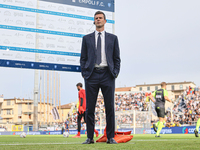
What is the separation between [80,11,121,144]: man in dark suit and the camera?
4.23 metres

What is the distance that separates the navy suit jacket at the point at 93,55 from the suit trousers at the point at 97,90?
0.09m

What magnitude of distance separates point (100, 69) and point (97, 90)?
Answer: 355 mm

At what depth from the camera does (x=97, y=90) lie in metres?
4.30

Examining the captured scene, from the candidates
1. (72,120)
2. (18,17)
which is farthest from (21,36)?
(72,120)

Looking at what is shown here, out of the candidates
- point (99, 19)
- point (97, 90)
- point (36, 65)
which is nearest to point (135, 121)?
point (36, 65)

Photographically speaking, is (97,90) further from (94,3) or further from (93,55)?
(94,3)

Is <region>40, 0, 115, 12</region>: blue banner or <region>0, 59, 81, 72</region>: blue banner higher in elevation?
<region>40, 0, 115, 12</region>: blue banner

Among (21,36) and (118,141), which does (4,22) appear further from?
(118,141)

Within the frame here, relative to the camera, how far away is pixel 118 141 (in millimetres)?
4504

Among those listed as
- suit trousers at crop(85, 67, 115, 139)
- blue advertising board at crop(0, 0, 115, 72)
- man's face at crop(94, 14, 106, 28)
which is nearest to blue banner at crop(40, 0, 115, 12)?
blue advertising board at crop(0, 0, 115, 72)

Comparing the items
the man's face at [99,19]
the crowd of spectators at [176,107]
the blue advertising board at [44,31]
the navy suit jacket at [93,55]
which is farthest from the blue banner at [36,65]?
the crowd of spectators at [176,107]

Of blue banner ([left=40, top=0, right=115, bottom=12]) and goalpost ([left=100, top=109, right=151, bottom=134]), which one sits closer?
blue banner ([left=40, top=0, right=115, bottom=12])

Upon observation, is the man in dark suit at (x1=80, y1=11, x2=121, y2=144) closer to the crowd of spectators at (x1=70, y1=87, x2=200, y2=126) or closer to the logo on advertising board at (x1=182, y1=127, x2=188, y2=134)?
the logo on advertising board at (x1=182, y1=127, x2=188, y2=134)

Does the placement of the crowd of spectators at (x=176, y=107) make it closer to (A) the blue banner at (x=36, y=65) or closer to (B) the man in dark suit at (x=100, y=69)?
(A) the blue banner at (x=36, y=65)
